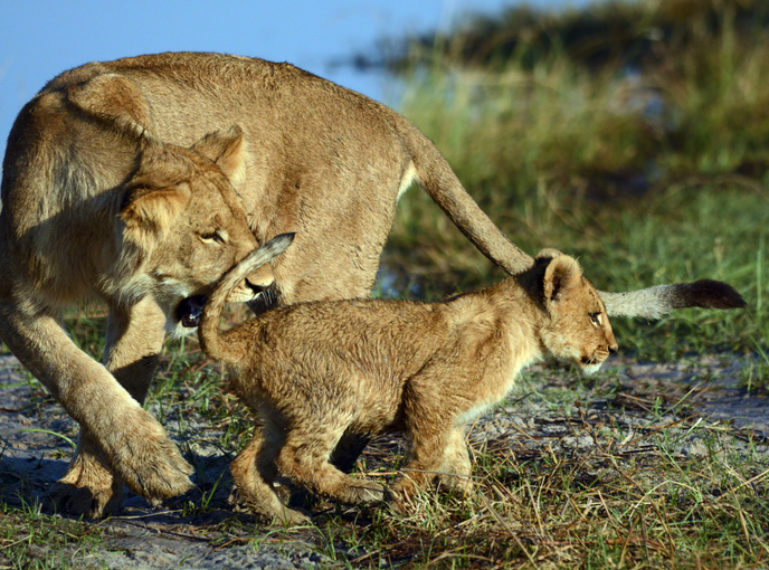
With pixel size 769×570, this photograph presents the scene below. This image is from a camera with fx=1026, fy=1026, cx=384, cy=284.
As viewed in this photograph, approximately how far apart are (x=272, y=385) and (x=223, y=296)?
0.34 m

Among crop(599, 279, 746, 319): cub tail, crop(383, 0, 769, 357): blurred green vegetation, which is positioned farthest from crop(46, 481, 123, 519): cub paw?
crop(383, 0, 769, 357): blurred green vegetation

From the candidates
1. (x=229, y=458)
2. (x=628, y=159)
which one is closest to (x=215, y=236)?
(x=229, y=458)

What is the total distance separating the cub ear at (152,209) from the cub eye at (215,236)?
0.13 m

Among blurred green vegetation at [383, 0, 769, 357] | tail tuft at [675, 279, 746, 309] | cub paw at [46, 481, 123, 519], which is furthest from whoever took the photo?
blurred green vegetation at [383, 0, 769, 357]

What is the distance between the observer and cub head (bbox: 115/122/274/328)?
3541 millimetres

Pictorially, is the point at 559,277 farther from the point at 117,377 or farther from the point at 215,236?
the point at 117,377

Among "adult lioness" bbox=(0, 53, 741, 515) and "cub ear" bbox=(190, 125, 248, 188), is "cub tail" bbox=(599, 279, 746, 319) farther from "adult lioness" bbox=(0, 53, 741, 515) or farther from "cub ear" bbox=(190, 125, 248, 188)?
"cub ear" bbox=(190, 125, 248, 188)

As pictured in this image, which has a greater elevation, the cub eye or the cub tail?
the cub eye

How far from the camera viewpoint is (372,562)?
3168mm

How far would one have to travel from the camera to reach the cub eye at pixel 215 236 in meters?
3.68

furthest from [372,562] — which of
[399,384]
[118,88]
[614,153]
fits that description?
[614,153]

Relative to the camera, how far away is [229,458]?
4176 mm

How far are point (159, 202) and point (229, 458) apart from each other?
120 centimetres

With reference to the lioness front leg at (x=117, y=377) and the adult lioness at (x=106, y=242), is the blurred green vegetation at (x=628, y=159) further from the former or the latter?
the adult lioness at (x=106, y=242)
